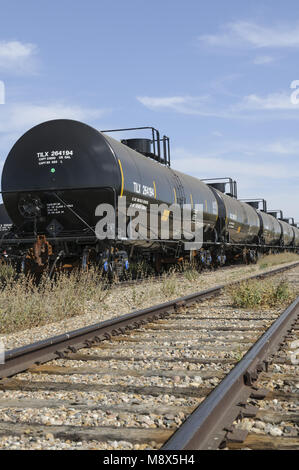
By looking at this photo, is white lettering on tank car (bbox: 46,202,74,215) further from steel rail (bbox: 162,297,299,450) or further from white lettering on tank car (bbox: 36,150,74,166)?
steel rail (bbox: 162,297,299,450)

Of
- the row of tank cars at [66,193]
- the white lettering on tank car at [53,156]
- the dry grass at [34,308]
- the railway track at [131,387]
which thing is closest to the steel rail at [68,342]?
the railway track at [131,387]

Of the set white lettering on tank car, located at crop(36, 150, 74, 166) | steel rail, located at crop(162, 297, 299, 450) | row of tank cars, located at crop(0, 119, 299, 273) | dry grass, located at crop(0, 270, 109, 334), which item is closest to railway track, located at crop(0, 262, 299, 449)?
steel rail, located at crop(162, 297, 299, 450)

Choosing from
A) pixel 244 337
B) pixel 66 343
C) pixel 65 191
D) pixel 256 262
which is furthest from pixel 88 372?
pixel 256 262

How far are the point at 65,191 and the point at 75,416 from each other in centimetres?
813

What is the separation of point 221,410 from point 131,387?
1027 mm

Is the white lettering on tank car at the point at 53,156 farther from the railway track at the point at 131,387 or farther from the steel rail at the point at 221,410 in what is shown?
the steel rail at the point at 221,410

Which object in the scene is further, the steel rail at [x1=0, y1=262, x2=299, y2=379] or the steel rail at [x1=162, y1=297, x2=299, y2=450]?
the steel rail at [x1=0, y1=262, x2=299, y2=379]

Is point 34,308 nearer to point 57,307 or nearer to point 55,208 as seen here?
point 57,307

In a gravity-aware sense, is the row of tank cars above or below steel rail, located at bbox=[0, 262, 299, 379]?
above

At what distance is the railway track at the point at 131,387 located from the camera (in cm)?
299

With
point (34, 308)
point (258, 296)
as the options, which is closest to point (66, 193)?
point (34, 308)

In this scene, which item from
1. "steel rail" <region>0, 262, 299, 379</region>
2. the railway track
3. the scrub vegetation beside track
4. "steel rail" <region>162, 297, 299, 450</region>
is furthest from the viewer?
the scrub vegetation beside track

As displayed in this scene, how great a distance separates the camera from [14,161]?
11.6 metres

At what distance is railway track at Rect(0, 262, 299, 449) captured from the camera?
2.99 metres
